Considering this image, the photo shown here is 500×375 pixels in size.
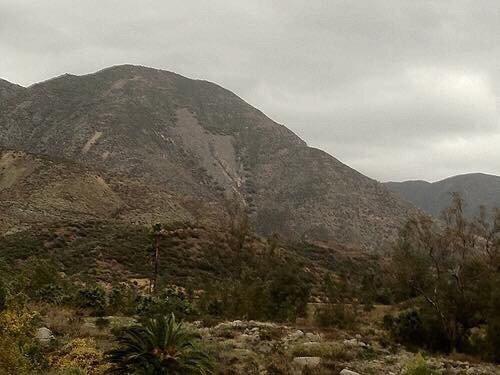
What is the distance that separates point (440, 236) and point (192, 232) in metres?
46.8

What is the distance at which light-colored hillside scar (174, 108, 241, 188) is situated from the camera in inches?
6796

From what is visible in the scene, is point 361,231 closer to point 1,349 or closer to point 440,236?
point 440,236

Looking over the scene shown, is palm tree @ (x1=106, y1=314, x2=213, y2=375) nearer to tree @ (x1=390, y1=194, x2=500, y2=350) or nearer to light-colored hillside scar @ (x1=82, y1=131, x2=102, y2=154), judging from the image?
tree @ (x1=390, y1=194, x2=500, y2=350)

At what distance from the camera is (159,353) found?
10906 millimetres

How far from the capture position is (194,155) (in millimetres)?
180125

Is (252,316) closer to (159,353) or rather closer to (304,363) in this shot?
(304,363)

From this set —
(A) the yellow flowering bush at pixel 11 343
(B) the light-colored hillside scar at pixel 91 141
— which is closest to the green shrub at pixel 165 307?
(A) the yellow flowering bush at pixel 11 343

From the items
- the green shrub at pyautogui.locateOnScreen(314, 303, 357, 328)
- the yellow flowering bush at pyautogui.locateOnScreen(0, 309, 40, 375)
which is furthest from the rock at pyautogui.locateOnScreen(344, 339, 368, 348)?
the yellow flowering bush at pyautogui.locateOnScreen(0, 309, 40, 375)

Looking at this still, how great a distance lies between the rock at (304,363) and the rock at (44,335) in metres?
7.62

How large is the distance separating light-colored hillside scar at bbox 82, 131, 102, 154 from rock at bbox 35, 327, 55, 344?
145812 mm

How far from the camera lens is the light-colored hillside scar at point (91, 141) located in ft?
515

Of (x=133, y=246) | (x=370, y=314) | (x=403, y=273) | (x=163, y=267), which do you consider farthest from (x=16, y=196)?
(x=403, y=273)

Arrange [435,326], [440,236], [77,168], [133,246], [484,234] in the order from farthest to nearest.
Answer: [77,168]
[133,246]
[484,234]
[440,236]
[435,326]

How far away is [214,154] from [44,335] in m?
171
